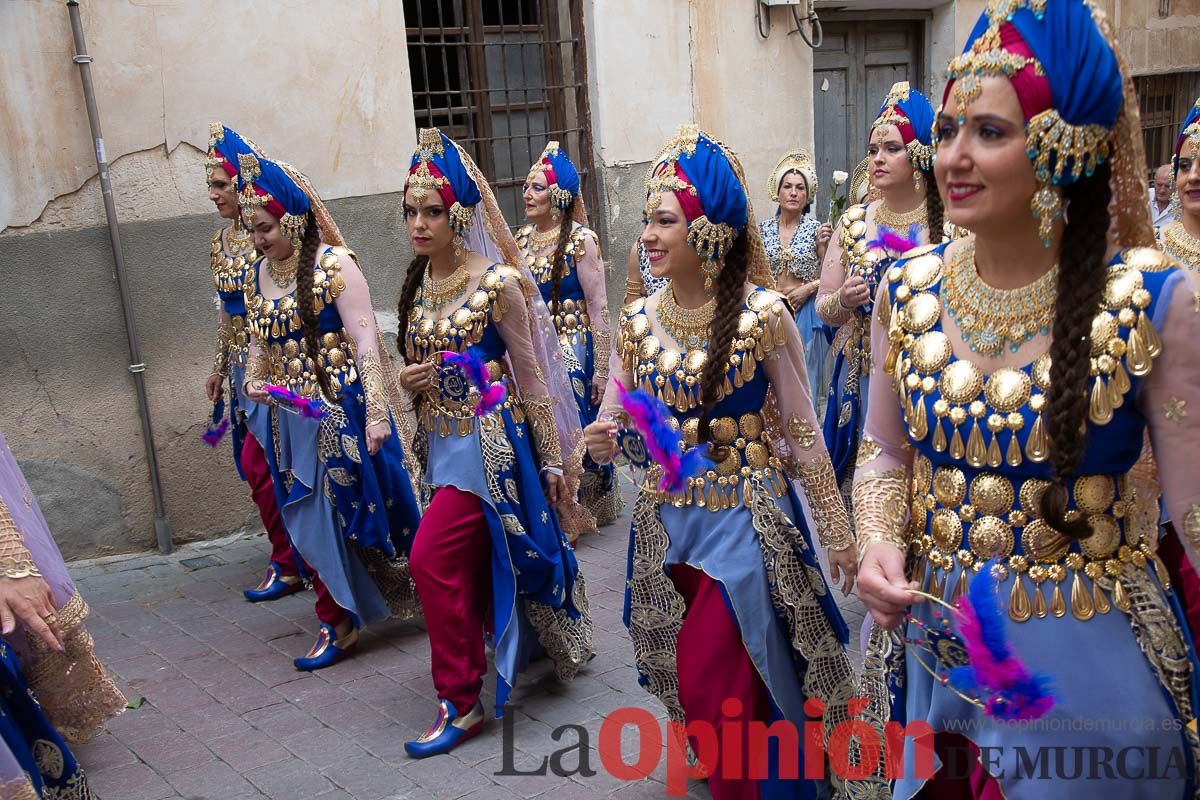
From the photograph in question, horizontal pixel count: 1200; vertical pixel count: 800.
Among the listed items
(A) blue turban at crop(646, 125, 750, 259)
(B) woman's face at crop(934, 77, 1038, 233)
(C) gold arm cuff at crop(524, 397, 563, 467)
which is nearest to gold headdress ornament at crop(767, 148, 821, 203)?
(C) gold arm cuff at crop(524, 397, 563, 467)

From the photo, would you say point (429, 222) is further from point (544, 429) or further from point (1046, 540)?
point (1046, 540)

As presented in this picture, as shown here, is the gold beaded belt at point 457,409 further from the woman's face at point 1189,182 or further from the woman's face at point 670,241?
the woman's face at point 1189,182

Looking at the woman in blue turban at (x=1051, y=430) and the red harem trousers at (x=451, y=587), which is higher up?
the woman in blue turban at (x=1051, y=430)

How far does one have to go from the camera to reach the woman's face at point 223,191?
567 cm

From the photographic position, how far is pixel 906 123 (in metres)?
5.37

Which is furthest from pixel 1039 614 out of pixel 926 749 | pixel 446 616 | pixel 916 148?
pixel 916 148

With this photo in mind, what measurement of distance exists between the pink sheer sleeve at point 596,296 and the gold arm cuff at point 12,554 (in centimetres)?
418

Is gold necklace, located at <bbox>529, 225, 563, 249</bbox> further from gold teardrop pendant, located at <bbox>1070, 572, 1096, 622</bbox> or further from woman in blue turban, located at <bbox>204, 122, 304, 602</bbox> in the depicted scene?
gold teardrop pendant, located at <bbox>1070, 572, 1096, 622</bbox>

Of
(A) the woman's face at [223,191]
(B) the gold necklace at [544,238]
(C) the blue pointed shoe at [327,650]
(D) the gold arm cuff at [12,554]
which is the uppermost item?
(A) the woman's face at [223,191]

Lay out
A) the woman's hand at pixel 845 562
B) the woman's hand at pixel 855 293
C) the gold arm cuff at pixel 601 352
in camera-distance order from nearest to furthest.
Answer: the woman's hand at pixel 845 562
the woman's hand at pixel 855 293
the gold arm cuff at pixel 601 352

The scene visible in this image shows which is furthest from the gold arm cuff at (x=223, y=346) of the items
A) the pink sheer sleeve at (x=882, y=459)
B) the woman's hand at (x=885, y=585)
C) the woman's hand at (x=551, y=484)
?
the woman's hand at (x=885, y=585)

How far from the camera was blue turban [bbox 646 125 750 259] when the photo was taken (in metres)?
3.48

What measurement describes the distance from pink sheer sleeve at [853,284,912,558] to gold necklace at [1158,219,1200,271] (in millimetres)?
1986

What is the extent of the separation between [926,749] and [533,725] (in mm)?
2299
